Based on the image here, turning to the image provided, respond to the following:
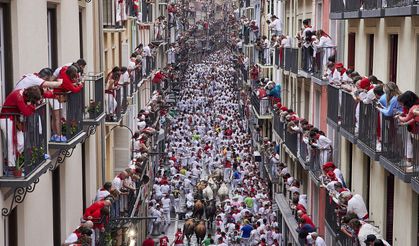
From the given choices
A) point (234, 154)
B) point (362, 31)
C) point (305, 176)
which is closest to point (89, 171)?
point (362, 31)

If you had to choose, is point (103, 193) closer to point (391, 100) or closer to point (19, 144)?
point (391, 100)

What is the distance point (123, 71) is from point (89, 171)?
632cm

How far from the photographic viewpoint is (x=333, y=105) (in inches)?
945

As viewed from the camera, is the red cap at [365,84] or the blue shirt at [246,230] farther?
the blue shirt at [246,230]

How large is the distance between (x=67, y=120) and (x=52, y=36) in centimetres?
213

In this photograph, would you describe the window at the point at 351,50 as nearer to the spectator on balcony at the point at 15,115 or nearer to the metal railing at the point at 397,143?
the metal railing at the point at 397,143

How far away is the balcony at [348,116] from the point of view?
2103 centimetres

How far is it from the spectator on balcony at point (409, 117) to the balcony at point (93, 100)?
24.6 ft

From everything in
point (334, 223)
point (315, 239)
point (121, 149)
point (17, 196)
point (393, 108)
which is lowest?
point (315, 239)

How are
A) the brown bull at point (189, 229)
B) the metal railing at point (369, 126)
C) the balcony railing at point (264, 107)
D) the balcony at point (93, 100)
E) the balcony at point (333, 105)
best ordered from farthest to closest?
the balcony railing at point (264, 107) < the brown bull at point (189, 229) < the balcony at point (333, 105) < the balcony at point (93, 100) < the metal railing at point (369, 126)

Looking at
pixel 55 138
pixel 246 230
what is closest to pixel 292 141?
pixel 246 230

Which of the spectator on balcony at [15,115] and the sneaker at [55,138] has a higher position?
the spectator on balcony at [15,115]

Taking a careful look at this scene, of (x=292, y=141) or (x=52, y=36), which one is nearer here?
(x=52, y=36)

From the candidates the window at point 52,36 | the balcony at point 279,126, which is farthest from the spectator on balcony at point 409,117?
the balcony at point 279,126
